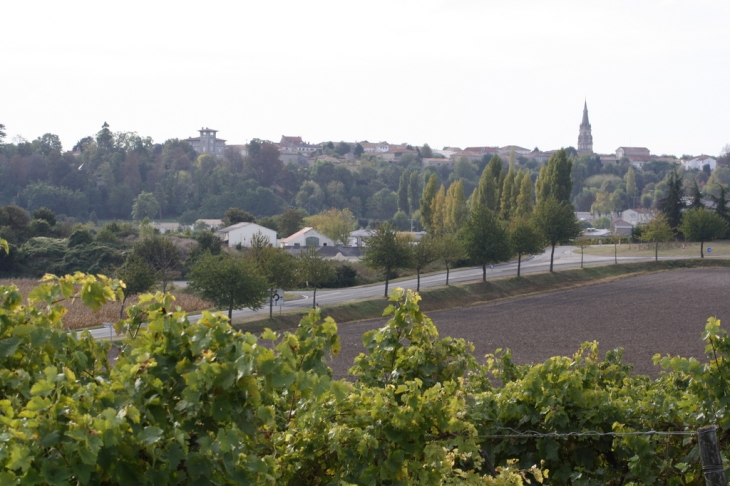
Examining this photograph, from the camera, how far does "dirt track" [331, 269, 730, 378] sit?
26.9 metres

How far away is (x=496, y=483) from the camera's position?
4660mm

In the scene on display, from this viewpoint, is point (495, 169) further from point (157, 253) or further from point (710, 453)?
point (710, 453)

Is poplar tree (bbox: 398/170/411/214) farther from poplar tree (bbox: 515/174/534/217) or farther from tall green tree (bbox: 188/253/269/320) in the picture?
tall green tree (bbox: 188/253/269/320)

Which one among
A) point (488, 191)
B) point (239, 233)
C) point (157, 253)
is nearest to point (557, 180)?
point (488, 191)

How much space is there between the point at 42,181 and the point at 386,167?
7137cm

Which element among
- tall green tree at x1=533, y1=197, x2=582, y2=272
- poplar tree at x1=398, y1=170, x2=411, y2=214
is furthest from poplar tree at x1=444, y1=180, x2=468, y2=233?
poplar tree at x1=398, y1=170, x2=411, y2=214

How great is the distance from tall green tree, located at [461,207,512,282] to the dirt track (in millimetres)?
4699

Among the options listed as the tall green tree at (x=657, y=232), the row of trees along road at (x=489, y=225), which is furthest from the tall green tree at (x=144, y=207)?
the tall green tree at (x=657, y=232)

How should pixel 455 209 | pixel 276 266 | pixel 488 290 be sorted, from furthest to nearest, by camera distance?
pixel 455 209, pixel 488 290, pixel 276 266

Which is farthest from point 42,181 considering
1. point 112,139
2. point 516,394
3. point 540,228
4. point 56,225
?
point 516,394

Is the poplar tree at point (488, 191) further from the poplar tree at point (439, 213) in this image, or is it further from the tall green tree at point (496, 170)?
the poplar tree at point (439, 213)

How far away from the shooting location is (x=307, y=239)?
259 ft

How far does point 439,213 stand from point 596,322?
3925 cm

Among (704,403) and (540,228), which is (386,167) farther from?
(704,403)
